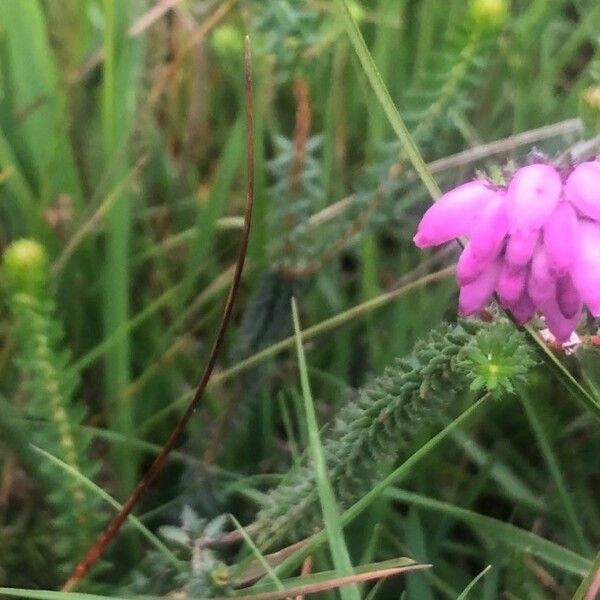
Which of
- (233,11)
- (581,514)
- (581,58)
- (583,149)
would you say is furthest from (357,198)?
(581,58)

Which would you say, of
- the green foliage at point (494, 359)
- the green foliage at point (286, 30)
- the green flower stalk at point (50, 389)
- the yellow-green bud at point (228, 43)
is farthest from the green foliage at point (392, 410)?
the yellow-green bud at point (228, 43)

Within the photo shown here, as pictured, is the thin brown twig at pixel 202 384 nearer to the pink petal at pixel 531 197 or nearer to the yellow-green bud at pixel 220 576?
the yellow-green bud at pixel 220 576

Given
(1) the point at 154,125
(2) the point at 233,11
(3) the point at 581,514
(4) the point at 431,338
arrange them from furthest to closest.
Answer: (2) the point at 233,11 → (1) the point at 154,125 → (3) the point at 581,514 → (4) the point at 431,338

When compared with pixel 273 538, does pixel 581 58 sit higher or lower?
higher

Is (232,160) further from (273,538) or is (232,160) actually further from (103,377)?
(273,538)

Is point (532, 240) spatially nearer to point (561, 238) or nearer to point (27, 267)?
point (561, 238)
